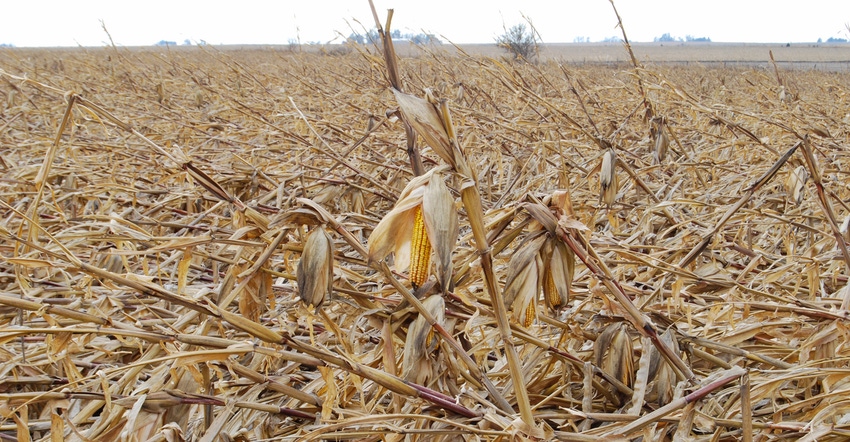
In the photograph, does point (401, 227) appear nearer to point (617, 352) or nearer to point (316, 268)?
point (316, 268)

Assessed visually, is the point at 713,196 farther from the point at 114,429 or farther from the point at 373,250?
the point at 114,429

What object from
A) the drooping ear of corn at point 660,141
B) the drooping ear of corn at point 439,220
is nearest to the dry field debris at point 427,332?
the drooping ear of corn at point 439,220

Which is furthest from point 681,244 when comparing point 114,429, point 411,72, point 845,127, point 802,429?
point 411,72

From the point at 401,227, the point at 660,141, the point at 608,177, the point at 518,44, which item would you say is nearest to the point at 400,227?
the point at 401,227

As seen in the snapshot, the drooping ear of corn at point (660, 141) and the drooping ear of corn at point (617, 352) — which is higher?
the drooping ear of corn at point (660, 141)

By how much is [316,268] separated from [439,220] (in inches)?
10.6

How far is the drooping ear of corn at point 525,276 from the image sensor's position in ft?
2.81

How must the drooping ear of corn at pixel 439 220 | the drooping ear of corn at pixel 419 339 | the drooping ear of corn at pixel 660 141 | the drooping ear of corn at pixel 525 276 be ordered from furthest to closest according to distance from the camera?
the drooping ear of corn at pixel 660 141
the drooping ear of corn at pixel 419 339
the drooping ear of corn at pixel 525 276
the drooping ear of corn at pixel 439 220

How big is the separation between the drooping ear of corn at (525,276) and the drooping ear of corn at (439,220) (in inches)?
6.7

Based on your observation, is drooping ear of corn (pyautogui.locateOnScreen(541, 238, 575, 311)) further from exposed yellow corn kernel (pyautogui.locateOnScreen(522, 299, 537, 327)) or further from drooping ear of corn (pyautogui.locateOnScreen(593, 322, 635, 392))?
drooping ear of corn (pyautogui.locateOnScreen(593, 322, 635, 392))

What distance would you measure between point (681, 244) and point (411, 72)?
3.60 metres

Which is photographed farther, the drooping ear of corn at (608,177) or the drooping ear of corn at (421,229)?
the drooping ear of corn at (608,177)

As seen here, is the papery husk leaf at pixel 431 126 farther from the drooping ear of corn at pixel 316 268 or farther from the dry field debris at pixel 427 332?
the drooping ear of corn at pixel 316 268

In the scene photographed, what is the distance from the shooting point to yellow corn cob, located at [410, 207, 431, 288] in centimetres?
79
